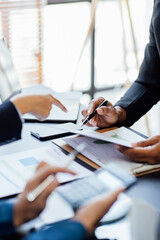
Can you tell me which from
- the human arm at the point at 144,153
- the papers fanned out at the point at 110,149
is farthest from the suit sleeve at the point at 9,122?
the human arm at the point at 144,153

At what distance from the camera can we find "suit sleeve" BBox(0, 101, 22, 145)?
3.76 ft

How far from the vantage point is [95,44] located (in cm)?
396

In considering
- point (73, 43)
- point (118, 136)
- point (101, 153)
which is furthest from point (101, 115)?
point (73, 43)

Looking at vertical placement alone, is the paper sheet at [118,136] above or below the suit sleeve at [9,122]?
below

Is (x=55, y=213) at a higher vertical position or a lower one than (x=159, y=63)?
lower

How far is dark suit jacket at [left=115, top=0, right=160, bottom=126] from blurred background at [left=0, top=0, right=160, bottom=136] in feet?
4.01

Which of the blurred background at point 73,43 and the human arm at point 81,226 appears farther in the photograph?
the blurred background at point 73,43

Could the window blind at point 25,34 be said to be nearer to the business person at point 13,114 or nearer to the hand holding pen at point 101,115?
the hand holding pen at point 101,115

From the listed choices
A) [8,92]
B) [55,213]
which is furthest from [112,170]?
[8,92]

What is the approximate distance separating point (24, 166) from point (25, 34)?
236cm

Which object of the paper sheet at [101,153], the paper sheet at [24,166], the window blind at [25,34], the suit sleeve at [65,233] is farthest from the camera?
the window blind at [25,34]

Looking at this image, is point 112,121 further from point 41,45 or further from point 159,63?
point 41,45

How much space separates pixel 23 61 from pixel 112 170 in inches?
97.8

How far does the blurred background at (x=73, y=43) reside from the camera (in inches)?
129
